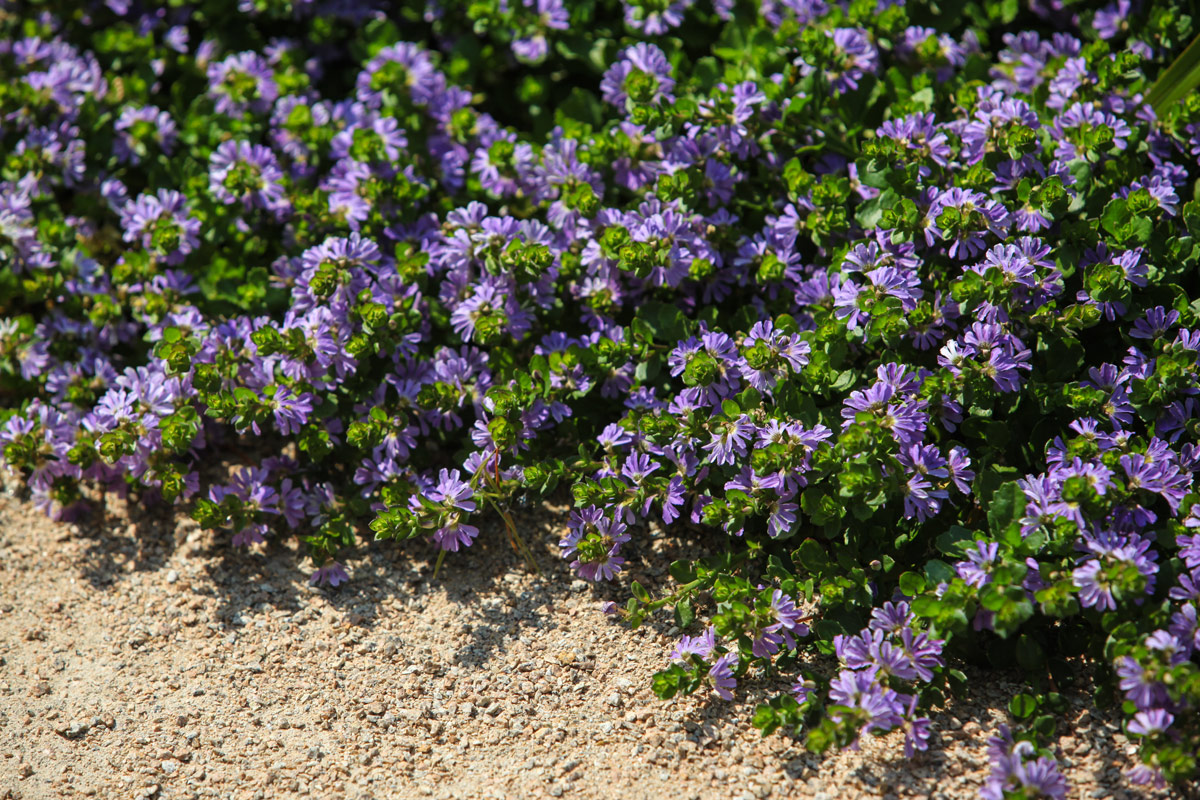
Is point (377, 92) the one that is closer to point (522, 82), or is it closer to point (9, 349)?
point (522, 82)

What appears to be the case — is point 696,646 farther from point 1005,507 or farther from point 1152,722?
point 1152,722

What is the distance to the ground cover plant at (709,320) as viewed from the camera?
247 centimetres

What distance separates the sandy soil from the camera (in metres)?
2.43

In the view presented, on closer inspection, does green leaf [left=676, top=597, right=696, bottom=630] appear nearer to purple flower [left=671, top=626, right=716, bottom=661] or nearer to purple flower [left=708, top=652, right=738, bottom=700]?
purple flower [left=671, top=626, right=716, bottom=661]

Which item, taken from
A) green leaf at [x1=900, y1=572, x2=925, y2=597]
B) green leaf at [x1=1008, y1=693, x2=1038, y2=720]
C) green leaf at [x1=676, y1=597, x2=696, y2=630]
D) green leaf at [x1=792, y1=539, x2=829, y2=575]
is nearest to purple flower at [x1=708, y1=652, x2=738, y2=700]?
green leaf at [x1=676, y1=597, x2=696, y2=630]

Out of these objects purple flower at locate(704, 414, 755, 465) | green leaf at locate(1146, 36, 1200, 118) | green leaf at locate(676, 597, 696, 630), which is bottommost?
green leaf at locate(676, 597, 696, 630)

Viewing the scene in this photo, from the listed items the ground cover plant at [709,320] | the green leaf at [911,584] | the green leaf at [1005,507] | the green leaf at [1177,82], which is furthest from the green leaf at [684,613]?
the green leaf at [1177,82]

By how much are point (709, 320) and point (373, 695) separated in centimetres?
151

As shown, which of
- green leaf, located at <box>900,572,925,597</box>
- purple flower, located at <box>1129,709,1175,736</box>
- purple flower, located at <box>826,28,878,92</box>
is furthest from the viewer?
purple flower, located at <box>826,28,878,92</box>

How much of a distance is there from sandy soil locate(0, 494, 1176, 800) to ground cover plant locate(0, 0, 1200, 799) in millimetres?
126

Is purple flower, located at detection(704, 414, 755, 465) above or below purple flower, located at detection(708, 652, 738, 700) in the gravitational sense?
above

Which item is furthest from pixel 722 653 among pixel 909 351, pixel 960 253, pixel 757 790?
pixel 960 253

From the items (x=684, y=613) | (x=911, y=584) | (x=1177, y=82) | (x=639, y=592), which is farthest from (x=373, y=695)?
(x=1177, y=82)

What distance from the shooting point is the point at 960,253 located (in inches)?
110
